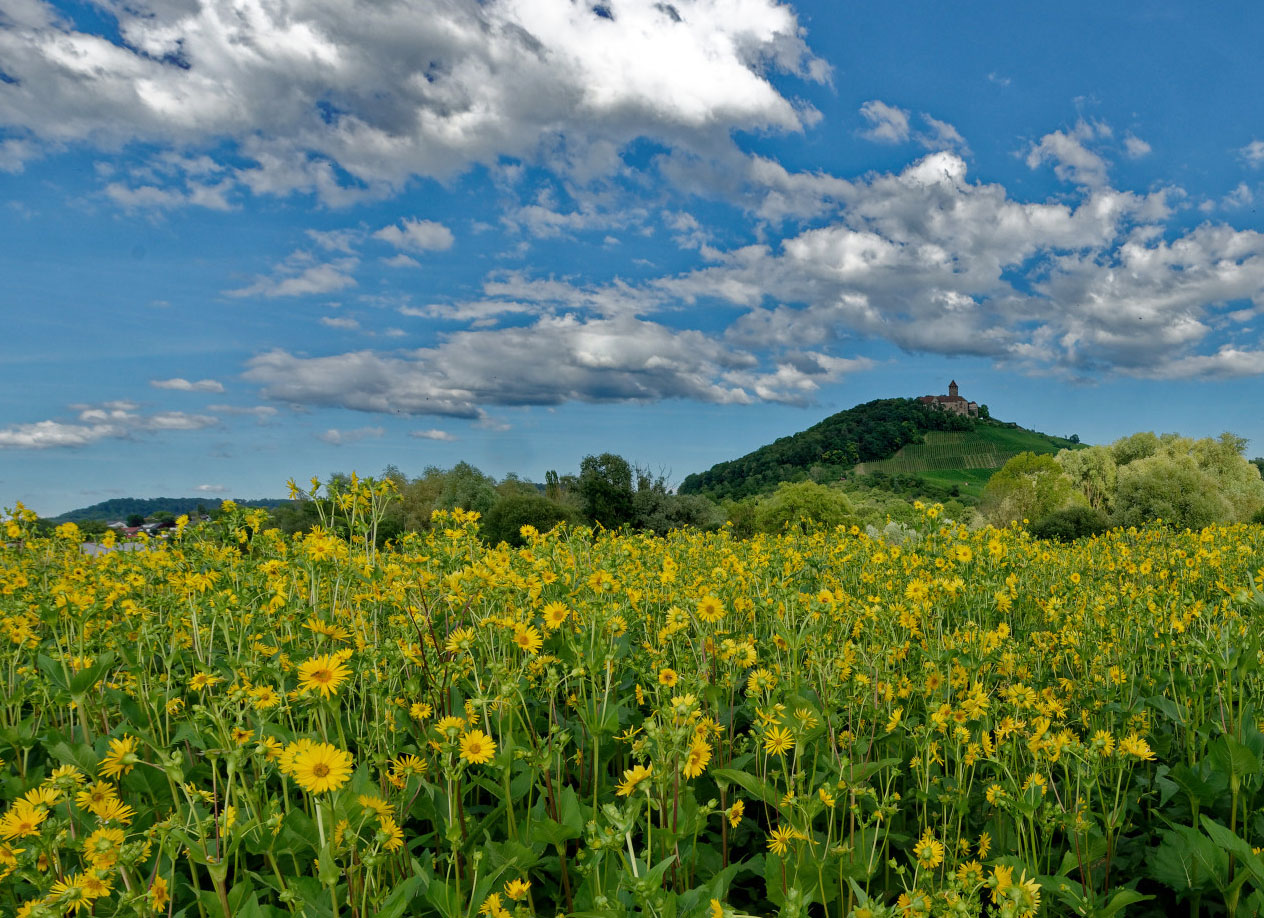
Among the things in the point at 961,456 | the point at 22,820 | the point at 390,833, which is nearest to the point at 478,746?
the point at 390,833

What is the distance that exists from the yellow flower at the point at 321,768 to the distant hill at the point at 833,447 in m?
71.0

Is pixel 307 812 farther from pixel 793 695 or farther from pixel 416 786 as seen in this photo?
pixel 793 695

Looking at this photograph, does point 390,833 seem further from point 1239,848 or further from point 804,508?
point 804,508

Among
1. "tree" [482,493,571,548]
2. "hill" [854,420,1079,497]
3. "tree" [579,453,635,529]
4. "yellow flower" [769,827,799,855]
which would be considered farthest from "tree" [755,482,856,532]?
"hill" [854,420,1079,497]

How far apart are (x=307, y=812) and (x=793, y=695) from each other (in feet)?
7.29

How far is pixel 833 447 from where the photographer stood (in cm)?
11094

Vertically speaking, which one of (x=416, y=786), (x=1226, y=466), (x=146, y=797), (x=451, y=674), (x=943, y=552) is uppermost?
(x=1226, y=466)

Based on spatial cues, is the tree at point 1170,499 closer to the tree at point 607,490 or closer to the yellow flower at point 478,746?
the tree at point 607,490

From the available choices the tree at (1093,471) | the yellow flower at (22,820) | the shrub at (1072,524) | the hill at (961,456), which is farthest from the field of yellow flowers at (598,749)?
the hill at (961,456)

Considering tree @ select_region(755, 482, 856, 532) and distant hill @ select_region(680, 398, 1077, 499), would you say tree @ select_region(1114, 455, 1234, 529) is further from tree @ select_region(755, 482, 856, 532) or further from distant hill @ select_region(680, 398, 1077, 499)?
distant hill @ select_region(680, 398, 1077, 499)

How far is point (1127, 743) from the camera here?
3115mm

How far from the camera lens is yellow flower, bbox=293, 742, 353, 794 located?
2.05 metres

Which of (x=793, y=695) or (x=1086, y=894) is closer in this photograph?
(x=1086, y=894)

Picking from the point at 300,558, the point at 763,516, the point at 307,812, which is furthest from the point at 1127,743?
the point at 763,516
